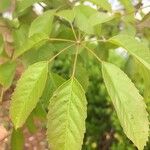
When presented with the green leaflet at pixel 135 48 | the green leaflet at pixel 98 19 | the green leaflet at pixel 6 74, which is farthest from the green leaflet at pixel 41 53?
the green leaflet at pixel 135 48

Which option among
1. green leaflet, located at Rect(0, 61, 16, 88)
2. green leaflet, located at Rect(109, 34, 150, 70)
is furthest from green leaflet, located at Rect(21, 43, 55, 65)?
green leaflet, located at Rect(109, 34, 150, 70)

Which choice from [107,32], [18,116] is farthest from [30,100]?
[107,32]

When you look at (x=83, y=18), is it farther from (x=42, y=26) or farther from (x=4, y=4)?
(x=4, y=4)

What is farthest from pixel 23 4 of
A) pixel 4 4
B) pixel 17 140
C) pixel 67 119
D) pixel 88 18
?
pixel 67 119

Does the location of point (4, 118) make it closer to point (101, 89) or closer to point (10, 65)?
point (10, 65)

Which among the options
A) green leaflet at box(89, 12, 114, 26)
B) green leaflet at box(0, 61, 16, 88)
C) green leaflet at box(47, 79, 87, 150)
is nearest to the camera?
green leaflet at box(47, 79, 87, 150)

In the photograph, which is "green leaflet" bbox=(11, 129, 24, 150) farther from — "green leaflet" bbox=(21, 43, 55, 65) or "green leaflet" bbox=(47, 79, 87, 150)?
"green leaflet" bbox=(47, 79, 87, 150)
